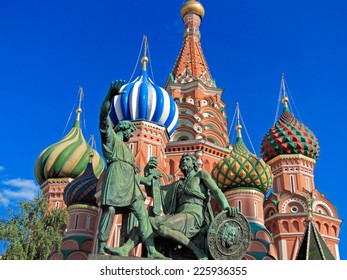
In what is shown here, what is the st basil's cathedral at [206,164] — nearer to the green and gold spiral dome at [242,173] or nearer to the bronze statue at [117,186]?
the green and gold spiral dome at [242,173]

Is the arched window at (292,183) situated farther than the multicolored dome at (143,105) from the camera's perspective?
Yes

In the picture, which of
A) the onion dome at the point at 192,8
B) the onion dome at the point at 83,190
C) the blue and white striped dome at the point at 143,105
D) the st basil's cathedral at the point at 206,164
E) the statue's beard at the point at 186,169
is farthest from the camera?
the onion dome at the point at 192,8

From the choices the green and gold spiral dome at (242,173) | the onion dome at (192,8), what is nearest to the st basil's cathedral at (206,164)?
the green and gold spiral dome at (242,173)

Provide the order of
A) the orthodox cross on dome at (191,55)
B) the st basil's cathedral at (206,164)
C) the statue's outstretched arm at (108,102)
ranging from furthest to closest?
the orthodox cross on dome at (191,55)
the st basil's cathedral at (206,164)
the statue's outstretched arm at (108,102)

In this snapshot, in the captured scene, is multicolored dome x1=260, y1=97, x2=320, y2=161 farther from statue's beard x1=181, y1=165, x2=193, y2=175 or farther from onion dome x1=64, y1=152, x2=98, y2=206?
statue's beard x1=181, y1=165, x2=193, y2=175

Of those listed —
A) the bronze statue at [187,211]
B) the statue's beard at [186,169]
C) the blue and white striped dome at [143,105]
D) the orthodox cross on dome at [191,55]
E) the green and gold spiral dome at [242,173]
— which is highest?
the orthodox cross on dome at [191,55]

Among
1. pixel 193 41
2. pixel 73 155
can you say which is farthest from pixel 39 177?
pixel 193 41

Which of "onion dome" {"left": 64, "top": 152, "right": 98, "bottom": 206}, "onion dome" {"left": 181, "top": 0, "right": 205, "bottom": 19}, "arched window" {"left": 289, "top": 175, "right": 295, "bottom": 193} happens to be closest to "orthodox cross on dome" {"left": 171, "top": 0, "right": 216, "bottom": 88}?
"onion dome" {"left": 181, "top": 0, "right": 205, "bottom": 19}

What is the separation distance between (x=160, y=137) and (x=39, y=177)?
957 cm

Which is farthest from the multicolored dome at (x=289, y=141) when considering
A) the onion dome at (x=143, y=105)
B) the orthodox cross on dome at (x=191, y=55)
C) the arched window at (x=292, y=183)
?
the onion dome at (x=143, y=105)

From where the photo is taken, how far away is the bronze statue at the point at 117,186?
19.3 ft

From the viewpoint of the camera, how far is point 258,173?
2141 cm

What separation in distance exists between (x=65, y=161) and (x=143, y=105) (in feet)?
25.1

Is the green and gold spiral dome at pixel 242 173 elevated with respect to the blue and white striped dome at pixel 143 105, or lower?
lower
